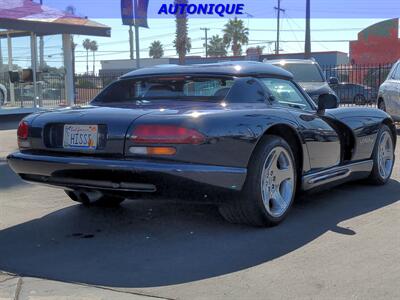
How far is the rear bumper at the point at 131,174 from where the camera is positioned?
418cm

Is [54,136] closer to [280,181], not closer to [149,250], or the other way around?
[149,250]

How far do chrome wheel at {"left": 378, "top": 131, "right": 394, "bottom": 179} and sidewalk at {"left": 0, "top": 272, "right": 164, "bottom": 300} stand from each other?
13.3 ft

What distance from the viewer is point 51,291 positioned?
354 centimetres

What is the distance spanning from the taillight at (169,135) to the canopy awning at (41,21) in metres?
12.9

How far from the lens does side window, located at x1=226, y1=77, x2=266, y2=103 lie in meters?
4.91

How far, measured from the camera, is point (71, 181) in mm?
4539

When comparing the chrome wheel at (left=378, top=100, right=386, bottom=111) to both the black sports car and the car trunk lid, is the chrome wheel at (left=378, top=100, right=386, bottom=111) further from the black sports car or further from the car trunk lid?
the car trunk lid

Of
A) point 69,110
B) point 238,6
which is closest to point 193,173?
point 69,110

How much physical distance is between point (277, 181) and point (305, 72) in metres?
9.37

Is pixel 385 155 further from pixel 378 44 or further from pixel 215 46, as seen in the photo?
pixel 215 46

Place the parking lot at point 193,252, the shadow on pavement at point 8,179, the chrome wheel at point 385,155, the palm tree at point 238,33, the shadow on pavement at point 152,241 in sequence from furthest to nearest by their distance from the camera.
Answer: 1. the palm tree at point 238,33
2. the shadow on pavement at point 8,179
3. the chrome wheel at point 385,155
4. the shadow on pavement at point 152,241
5. the parking lot at point 193,252

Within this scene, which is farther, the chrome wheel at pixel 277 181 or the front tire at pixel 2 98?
the front tire at pixel 2 98

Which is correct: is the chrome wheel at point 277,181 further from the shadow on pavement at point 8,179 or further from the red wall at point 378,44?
the red wall at point 378,44

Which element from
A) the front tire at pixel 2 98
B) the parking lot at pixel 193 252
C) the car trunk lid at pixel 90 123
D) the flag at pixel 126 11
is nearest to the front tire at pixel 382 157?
the parking lot at pixel 193 252
